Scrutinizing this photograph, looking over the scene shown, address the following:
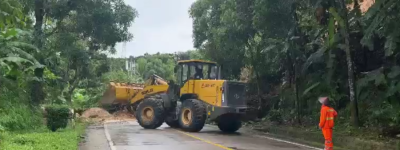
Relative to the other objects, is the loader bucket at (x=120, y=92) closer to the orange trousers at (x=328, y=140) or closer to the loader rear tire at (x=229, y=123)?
the loader rear tire at (x=229, y=123)

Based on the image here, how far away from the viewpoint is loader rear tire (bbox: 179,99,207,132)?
54.1 ft

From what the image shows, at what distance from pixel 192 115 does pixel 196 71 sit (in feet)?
7.16

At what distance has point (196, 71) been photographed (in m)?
18.1

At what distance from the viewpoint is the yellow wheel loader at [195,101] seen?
1656cm

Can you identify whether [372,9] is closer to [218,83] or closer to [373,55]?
[373,55]

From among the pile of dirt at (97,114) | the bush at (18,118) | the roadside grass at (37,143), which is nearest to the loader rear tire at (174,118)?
the bush at (18,118)

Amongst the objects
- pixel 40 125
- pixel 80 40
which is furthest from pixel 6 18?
pixel 80 40

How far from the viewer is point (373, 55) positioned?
16500mm

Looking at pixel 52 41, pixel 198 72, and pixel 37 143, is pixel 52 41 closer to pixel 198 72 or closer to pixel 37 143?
pixel 198 72

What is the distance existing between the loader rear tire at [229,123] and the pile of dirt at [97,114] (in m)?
11.2

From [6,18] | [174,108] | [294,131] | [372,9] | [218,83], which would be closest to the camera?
[6,18]

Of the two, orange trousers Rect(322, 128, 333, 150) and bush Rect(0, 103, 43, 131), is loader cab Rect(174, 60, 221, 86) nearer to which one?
bush Rect(0, 103, 43, 131)

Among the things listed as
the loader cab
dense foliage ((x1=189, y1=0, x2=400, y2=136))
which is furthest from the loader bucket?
the loader cab

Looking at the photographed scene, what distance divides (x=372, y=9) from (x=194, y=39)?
49.8 ft
